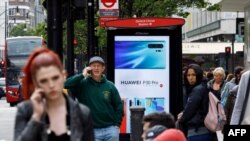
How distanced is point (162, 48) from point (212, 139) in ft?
10.3

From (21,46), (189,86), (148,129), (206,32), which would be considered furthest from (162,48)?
(206,32)

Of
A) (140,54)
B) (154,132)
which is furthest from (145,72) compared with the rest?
(154,132)

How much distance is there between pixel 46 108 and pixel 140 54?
845 cm

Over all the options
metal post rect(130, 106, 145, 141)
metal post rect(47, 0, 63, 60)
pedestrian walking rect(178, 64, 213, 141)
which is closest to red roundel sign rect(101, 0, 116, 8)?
metal post rect(130, 106, 145, 141)

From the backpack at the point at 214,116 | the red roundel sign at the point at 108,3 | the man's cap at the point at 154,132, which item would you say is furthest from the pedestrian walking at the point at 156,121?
the red roundel sign at the point at 108,3

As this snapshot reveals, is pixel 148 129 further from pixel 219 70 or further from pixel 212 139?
pixel 219 70

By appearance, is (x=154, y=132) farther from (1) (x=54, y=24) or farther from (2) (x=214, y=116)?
(1) (x=54, y=24)

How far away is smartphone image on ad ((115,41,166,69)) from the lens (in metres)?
13.0

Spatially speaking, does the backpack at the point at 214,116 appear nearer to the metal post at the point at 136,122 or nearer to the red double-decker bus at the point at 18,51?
the metal post at the point at 136,122

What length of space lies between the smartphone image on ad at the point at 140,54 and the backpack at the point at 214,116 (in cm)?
284

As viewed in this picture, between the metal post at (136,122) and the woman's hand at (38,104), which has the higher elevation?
the woman's hand at (38,104)

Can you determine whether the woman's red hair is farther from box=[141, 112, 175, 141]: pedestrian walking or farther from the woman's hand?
box=[141, 112, 175, 141]: pedestrian walking

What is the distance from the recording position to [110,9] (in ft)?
79.7

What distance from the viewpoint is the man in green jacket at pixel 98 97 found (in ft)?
32.7
